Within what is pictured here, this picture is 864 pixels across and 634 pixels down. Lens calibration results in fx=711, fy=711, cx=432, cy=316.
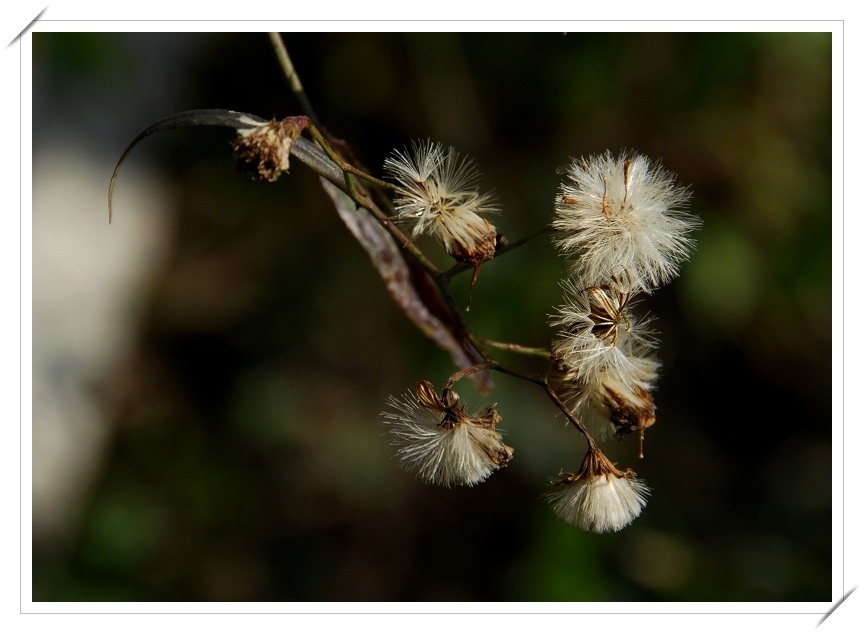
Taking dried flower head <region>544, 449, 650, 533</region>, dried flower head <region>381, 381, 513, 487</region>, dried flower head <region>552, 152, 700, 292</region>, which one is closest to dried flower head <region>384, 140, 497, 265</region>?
dried flower head <region>552, 152, 700, 292</region>

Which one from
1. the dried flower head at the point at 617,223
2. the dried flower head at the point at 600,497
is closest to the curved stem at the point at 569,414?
the dried flower head at the point at 600,497

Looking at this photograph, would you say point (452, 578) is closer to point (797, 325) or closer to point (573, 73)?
point (797, 325)

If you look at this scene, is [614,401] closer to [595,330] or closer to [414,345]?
[595,330]

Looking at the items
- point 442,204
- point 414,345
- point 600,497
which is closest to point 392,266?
point 442,204

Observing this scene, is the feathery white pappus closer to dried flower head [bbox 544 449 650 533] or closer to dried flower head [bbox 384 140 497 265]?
dried flower head [bbox 544 449 650 533]

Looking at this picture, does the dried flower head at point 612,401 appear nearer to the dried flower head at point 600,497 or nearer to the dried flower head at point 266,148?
the dried flower head at point 600,497
